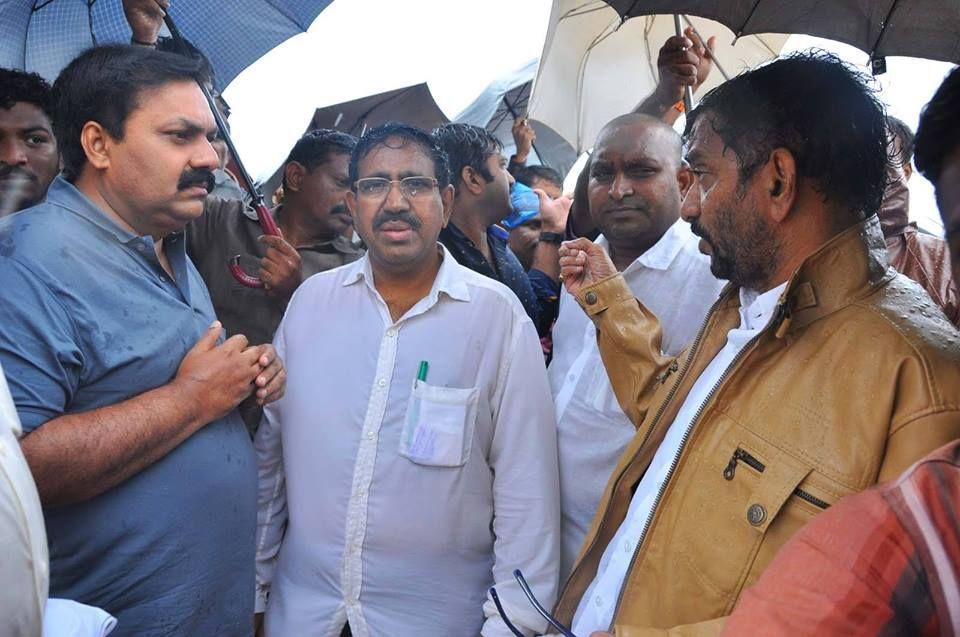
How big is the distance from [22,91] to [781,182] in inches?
105

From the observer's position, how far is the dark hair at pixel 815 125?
183cm

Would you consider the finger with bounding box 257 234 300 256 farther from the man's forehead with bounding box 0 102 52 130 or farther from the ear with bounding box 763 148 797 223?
the ear with bounding box 763 148 797 223

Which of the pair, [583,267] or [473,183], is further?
[473,183]

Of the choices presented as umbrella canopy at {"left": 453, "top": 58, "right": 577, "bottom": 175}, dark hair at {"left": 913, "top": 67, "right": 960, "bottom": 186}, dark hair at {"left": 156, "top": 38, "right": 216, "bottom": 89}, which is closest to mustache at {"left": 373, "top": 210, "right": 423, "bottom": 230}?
dark hair at {"left": 156, "top": 38, "right": 216, "bottom": 89}

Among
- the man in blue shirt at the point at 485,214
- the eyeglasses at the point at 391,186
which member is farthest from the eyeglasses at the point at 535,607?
the man in blue shirt at the point at 485,214

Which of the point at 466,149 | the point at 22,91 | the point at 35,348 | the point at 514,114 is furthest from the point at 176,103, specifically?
the point at 514,114

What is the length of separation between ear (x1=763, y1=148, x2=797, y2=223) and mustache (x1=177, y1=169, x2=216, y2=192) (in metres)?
1.37

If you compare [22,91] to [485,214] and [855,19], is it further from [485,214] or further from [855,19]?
[855,19]

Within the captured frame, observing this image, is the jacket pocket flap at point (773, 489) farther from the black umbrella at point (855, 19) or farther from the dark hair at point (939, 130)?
the black umbrella at point (855, 19)

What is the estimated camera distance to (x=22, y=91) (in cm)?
309

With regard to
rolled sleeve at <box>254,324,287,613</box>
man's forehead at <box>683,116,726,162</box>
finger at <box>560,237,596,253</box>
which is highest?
man's forehead at <box>683,116,726,162</box>

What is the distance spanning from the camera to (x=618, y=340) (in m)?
2.37

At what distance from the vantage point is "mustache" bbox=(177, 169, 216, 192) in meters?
2.15

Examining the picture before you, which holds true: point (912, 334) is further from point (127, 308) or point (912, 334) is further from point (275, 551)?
point (275, 551)
